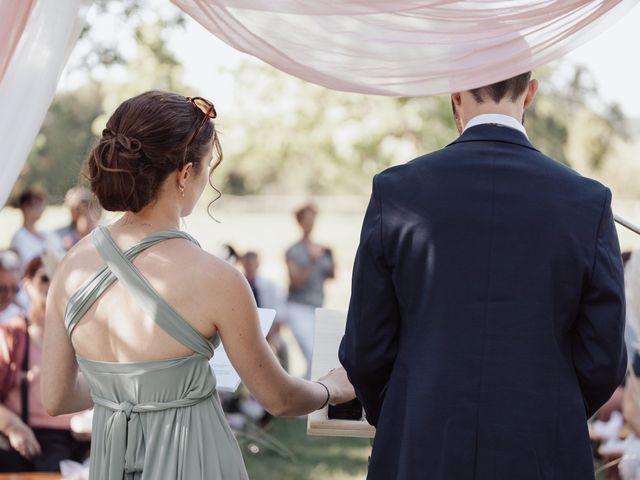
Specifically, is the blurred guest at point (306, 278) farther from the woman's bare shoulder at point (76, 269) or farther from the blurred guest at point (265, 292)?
the woman's bare shoulder at point (76, 269)

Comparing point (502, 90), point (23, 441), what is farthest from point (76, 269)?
point (23, 441)

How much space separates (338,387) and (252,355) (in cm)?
42

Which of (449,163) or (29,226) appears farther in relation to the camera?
(29,226)

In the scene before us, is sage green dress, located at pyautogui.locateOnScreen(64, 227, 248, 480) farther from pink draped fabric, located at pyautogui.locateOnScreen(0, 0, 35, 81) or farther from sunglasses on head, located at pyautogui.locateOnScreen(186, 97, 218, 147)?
pink draped fabric, located at pyautogui.locateOnScreen(0, 0, 35, 81)

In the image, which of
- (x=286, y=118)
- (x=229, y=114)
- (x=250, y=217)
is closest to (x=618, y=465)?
(x=286, y=118)

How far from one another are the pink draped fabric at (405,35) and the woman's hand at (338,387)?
0.84m

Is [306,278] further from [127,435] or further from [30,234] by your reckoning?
[127,435]

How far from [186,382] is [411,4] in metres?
1.17

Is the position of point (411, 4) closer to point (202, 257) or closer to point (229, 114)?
point (202, 257)

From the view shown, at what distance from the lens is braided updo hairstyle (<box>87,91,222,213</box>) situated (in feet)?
7.75

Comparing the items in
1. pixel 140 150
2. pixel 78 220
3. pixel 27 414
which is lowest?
pixel 27 414

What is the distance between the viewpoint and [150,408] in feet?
8.05

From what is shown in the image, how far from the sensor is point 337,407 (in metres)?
2.83

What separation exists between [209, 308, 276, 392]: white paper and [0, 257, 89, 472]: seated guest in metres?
3.57
